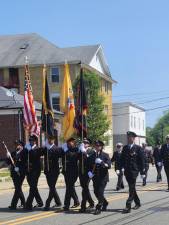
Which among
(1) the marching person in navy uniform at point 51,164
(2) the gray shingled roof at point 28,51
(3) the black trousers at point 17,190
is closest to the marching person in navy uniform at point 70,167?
(1) the marching person in navy uniform at point 51,164

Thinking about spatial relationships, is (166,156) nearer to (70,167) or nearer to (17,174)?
(70,167)

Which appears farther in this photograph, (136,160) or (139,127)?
(139,127)

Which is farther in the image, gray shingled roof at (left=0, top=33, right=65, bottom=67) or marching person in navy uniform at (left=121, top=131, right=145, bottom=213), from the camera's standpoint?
gray shingled roof at (left=0, top=33, right=65, bottom=67)

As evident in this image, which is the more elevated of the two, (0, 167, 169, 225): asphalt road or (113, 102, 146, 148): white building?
(113, 102, 146, 148): white building

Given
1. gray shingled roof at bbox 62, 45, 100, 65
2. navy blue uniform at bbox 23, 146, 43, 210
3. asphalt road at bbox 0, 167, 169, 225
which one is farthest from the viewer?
gray shingled roof at bbox 62, 45, 100, 65

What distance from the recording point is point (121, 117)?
75250 millimetres

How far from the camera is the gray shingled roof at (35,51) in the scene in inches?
2352

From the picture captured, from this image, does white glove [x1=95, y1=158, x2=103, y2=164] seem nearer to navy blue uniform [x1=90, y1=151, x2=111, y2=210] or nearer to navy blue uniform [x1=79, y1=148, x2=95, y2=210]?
navy blue uniform [x1=90, y1=151, x2=111, y2=210]

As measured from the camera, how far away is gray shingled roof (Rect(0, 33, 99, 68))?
196 ft

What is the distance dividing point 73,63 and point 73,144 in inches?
1797

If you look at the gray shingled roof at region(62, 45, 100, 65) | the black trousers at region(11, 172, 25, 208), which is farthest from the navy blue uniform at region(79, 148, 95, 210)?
the gray shingled roof at region(62, 45, 100, 65)

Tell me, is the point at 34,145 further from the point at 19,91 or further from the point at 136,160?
the point at 19,91

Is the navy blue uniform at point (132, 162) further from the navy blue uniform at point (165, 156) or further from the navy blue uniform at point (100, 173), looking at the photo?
the navy blue uniform at point (165, 156)

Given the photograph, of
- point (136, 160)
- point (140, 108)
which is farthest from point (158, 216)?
point (140, 108)
